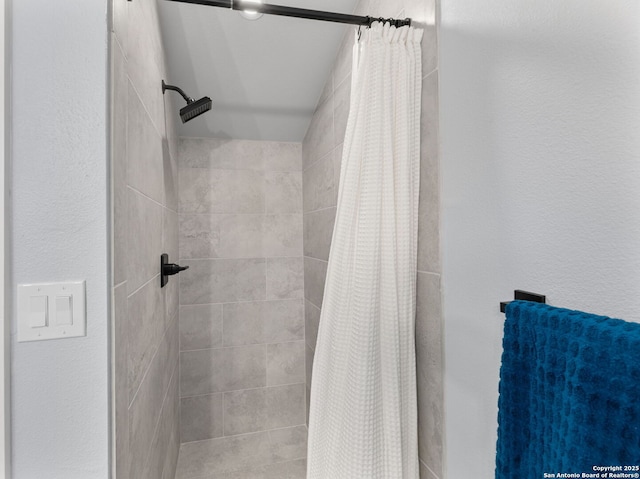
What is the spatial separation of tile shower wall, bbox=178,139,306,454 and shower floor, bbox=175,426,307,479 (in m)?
0.02

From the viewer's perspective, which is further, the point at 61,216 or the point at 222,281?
the point at 222,281

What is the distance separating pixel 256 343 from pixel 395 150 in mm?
1607

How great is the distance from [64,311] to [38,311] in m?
0.04

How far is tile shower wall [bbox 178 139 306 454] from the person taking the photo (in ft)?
6.61

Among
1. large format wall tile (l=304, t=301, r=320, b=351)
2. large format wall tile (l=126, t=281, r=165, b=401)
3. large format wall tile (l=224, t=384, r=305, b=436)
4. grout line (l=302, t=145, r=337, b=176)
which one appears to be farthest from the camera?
large format wall tile (l=224, t=384, r=305, b=436)

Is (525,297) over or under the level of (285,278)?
over

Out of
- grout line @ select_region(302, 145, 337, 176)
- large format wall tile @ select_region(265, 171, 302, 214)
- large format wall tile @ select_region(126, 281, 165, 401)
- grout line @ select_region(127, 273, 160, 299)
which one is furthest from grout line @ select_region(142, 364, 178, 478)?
grout line @ select_region(302, 145, 337, 176)

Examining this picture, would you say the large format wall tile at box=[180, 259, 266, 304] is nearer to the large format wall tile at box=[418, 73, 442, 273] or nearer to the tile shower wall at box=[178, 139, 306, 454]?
the tile shower wall at box=[178, 139, 306, 454]

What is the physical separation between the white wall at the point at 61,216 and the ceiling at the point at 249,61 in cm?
86

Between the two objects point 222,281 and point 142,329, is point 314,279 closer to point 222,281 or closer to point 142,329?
point 222,281

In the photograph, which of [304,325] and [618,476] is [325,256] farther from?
[618,476]

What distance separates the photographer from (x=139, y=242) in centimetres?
94

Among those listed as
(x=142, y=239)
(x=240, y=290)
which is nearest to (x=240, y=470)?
(x=240, y=290)

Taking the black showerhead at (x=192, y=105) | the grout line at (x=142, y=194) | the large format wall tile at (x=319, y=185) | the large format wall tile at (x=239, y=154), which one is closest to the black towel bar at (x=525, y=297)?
the grout line at (x=142, y=194)
